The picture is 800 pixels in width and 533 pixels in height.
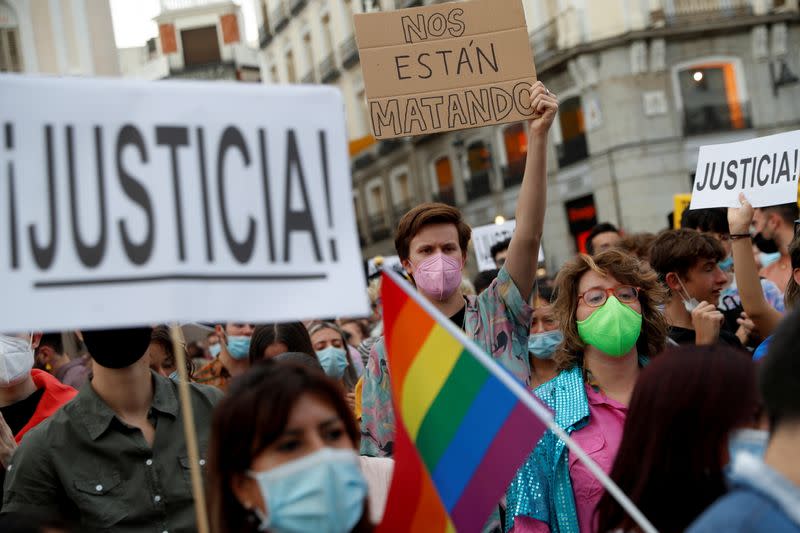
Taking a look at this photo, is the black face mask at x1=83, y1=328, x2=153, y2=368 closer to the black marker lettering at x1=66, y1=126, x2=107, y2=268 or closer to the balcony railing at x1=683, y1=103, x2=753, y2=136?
the black marker lettering at x1=66, y1=126, x2=107, y2=268

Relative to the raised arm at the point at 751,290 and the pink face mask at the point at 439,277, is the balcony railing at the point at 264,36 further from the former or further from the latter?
the pink face mask at the point at 439,277

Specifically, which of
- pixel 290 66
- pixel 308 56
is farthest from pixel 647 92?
pixel 290 66

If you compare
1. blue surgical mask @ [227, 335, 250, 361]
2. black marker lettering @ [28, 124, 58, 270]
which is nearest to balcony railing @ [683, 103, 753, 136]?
blue surgical mask @ [227, 335, 250, 361]

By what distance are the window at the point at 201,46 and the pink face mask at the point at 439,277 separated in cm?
5942

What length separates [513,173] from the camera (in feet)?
92.1

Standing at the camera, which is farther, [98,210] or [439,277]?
[439,277]

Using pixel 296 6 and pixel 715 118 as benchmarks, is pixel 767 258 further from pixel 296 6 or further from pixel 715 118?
pixel 296 6

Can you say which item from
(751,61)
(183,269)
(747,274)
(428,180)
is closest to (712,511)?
(183,269)

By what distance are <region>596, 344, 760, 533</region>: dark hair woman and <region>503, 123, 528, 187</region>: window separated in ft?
82.8

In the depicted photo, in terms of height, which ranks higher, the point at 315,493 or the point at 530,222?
the point at 530,222

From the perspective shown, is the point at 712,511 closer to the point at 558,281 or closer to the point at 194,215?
the point at 194,215

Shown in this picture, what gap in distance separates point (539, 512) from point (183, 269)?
163 centimetres

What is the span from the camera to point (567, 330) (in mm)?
3787

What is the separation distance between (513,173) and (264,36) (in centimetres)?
2079
